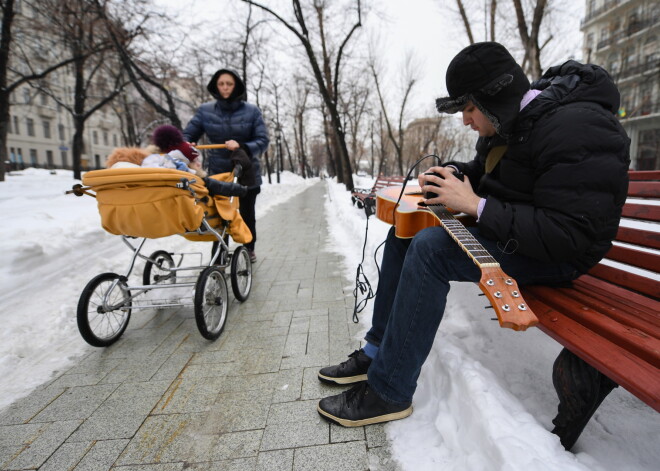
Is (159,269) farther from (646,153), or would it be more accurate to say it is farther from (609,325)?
(646,153)

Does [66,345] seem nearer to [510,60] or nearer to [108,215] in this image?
[108,215]

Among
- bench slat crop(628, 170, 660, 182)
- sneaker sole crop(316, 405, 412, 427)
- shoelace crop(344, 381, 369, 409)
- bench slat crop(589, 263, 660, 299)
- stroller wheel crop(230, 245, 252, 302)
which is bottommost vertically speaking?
sneaker sole crop(316, 405, 412, 427)

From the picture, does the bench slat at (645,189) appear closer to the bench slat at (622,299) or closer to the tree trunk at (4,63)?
the bench slat at (622,299)

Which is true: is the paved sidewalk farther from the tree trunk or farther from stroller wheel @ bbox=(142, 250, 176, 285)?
the tree trunk

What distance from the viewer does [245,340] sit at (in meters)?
2.70

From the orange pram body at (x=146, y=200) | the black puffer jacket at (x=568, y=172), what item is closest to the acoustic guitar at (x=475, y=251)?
the black puffer jacket at (x=568, y=172)

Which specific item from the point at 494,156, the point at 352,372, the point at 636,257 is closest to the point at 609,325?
the point at 636,257

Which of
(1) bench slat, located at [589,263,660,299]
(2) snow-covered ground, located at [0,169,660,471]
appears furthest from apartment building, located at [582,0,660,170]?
(2) snow-covered ground, located at [0,169,660,471]

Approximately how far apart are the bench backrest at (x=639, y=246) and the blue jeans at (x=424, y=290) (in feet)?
1.18

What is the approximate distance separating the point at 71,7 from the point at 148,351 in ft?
35.8

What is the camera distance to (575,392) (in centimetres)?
135

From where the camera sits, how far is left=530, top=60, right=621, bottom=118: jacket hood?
1.41 metres

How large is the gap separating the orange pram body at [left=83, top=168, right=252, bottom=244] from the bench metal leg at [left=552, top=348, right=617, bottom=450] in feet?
7.44

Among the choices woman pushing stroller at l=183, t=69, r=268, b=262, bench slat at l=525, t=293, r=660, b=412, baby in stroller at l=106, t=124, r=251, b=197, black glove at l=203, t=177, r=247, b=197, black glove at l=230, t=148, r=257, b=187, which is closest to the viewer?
bench slat at l=525, t=293, r=660, b=412
